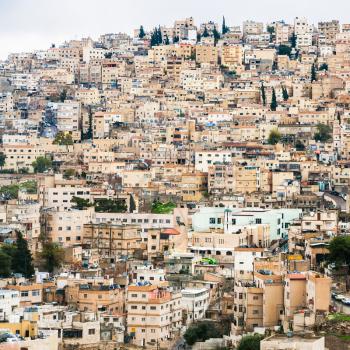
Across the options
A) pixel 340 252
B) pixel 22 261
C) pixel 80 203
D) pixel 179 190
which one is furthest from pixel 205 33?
pixel 340 252

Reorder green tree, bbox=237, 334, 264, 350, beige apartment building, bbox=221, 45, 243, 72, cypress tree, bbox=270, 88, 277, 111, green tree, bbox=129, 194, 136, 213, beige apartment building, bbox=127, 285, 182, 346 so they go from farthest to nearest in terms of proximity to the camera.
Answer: beige apartment building, bbox=221, 45, 243, 72
cypress tree, bbox=270, 88, 277, 111
green tree, bbox=129, 194, 136, 213
beige apartment building, bbox=127, 285, 182, 346
green tree, bbox=237, 334, 264, 350

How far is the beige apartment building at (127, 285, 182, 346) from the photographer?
42.2 m

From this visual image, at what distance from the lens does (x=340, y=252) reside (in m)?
45.5

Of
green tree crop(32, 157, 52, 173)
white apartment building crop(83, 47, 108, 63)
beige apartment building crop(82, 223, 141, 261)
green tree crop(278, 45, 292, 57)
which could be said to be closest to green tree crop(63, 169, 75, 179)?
green tree crop(32, 157, 52, 173)

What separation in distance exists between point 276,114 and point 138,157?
1091 cm

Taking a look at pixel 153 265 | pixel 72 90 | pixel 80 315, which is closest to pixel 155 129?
pixel 72 90

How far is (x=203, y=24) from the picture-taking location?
11812 centimetres

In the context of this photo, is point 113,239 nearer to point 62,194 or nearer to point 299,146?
point 62,194

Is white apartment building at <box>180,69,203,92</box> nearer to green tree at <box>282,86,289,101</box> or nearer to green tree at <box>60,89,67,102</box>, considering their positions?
green tree at <box>282,86,289,101</box>

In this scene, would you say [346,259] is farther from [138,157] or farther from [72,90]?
[72,90]

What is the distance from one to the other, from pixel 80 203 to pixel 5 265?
13006 mm

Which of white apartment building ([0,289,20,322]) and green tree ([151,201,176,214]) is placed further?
green tree ([151,201,176,214])

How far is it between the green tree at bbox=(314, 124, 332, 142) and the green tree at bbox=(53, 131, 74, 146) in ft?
38.2

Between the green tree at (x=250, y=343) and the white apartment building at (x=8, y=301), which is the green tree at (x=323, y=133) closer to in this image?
the white apartment building at (x=8, y=301)
